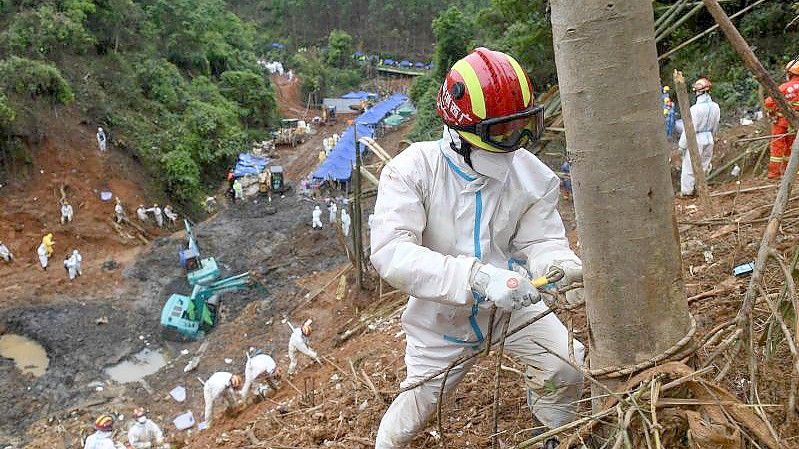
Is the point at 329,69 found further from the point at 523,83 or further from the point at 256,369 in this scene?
the point at 523,83

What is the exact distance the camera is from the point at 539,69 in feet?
48.1

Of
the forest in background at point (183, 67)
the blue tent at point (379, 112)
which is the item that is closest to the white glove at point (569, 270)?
the forest in background at point (183, 67)

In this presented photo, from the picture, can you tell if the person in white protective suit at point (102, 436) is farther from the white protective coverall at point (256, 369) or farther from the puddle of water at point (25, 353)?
the puddle of water at point (25, 353)

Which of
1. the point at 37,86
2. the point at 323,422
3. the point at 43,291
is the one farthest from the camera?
the point at 37,86

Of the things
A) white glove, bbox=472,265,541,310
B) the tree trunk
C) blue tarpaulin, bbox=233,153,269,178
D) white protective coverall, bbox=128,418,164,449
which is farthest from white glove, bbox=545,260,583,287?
blue tarpaulin, bbox=233,153,269,178

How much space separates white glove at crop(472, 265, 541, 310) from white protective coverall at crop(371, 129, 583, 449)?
0.16m

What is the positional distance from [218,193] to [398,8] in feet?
111

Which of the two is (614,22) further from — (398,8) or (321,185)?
(398,8)

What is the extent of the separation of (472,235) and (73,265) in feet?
45.0

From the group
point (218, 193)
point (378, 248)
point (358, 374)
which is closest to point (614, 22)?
point (378, 248)

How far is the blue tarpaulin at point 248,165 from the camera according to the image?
2178cm

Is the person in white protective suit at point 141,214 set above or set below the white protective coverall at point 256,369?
above

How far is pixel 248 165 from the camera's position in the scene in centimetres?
2244

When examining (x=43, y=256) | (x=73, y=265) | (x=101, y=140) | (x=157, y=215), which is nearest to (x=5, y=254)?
(x=43, y=256)
